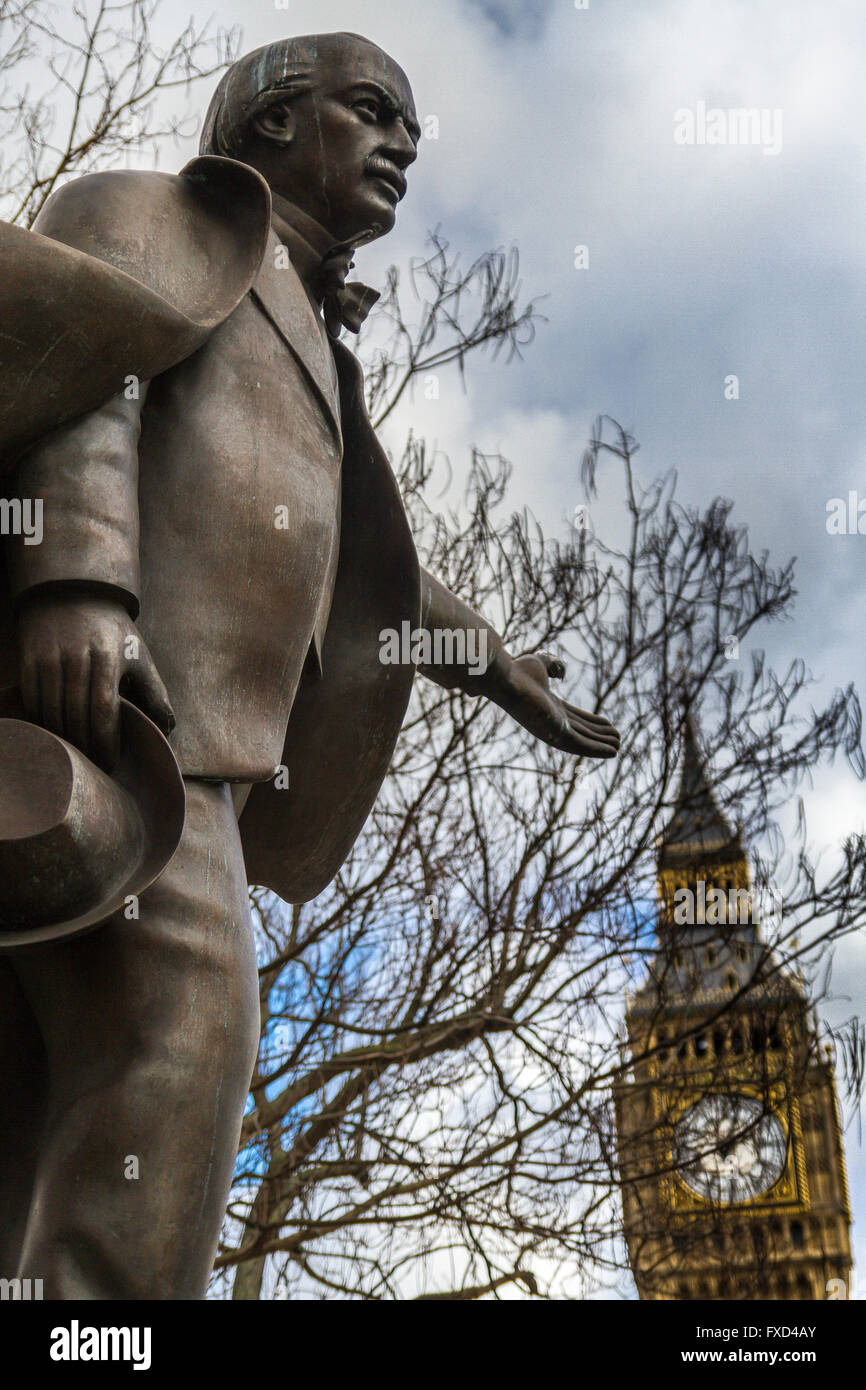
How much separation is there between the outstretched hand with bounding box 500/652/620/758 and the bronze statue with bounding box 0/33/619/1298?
9.4 inches

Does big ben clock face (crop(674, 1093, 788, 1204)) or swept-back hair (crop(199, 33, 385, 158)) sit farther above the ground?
swept-back hair (crop(199, 33, 385, 158))

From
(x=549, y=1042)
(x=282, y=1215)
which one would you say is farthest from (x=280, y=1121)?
(x=549, y=1042)

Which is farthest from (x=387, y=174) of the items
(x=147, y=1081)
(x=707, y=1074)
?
(x=707, y=1074)

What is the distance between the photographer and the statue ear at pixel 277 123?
2.89 metres

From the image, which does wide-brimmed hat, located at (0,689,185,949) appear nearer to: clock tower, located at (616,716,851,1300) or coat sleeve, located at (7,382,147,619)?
coat sleeve, located at (7,382,147,619)

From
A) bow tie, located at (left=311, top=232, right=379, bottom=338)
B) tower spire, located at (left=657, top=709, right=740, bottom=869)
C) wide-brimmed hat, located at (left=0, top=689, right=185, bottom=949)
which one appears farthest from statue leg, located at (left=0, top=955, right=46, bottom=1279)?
tower spire, located at (left=657, top=709, right=740, bottom=869)

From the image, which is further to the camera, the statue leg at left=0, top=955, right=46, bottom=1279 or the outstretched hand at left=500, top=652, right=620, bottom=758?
the outstretched hand at left=500, top=652, right=620, bottom=758

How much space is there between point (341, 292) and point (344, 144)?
9.7 inches

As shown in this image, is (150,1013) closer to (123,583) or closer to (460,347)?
(123,583)

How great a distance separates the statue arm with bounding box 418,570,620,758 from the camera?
307cm

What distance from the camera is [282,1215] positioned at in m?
7.19

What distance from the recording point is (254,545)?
2.48m

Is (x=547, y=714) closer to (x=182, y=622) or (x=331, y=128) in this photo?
(x=182, y=622)

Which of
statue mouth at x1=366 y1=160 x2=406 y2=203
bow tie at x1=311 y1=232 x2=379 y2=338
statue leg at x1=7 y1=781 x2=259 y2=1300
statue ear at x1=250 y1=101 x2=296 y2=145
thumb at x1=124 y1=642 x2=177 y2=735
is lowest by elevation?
statue leg at x1=7 y1=781 x2=259 y2=1300
